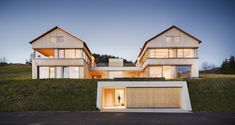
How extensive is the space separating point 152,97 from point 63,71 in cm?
1323

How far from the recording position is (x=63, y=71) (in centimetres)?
2727

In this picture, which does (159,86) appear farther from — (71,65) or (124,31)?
(124,31)

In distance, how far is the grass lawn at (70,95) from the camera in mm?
18047

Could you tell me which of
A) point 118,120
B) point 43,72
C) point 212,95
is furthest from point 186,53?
point 43,72

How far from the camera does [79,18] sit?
34188mm

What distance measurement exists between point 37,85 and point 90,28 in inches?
794

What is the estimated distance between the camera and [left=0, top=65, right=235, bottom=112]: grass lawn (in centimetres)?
1805

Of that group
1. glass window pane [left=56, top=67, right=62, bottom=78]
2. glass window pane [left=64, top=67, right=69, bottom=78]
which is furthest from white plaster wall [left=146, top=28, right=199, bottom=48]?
glass window pane [left=56, top=67, right=62, bottom=78]

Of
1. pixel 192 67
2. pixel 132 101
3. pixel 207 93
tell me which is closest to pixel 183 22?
pixel 192 67

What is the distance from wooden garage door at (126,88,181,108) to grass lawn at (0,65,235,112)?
1796 millimetres

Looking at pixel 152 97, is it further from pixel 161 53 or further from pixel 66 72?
pixel 66 72

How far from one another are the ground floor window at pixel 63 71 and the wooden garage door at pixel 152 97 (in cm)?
950

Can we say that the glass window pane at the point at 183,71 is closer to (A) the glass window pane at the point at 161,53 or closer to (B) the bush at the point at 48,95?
(A) the glass window pane at the point at 161,53

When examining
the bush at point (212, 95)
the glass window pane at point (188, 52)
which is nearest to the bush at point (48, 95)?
the bush at point (212, 95)
